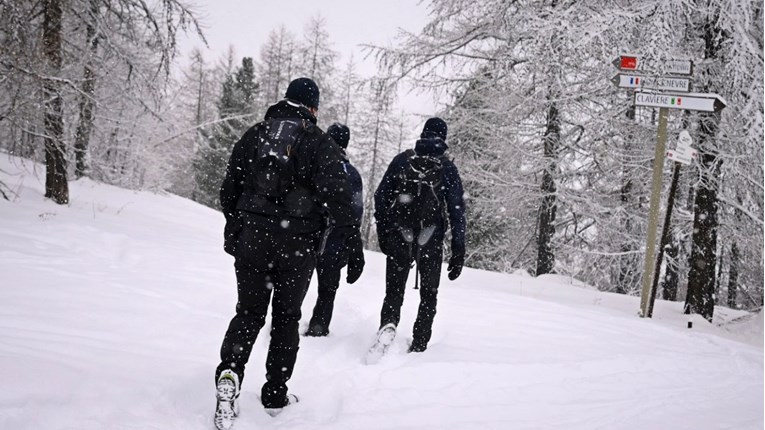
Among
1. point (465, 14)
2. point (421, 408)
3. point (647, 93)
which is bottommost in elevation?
point (421, 408)

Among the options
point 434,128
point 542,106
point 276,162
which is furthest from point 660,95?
point 276,162

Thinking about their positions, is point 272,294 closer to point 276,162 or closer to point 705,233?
point 276,162

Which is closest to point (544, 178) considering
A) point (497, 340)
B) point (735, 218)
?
point (735, 218)

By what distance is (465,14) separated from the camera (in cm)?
1126

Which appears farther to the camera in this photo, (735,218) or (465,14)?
(465,14)

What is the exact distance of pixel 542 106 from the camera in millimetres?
10852

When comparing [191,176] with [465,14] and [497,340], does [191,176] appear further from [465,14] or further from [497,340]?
[497,340]

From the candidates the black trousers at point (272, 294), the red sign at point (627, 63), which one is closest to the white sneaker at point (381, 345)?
the black trousers at point (272, 294)

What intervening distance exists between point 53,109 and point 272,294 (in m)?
8.13

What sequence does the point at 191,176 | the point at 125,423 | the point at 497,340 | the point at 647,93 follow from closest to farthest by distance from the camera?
1. the point at 125,423
2. the point at 497,340
3. the point at 647,93
4. the point at 191,176

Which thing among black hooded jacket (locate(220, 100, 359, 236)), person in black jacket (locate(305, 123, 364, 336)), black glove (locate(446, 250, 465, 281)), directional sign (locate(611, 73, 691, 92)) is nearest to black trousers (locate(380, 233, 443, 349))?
black glove (locate(446, 250, 465, 281))

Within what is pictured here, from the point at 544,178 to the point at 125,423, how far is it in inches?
432

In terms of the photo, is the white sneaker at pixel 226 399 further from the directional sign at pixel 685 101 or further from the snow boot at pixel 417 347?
the directional sign at pixel 685 101

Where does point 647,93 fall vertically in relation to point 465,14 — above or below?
below
